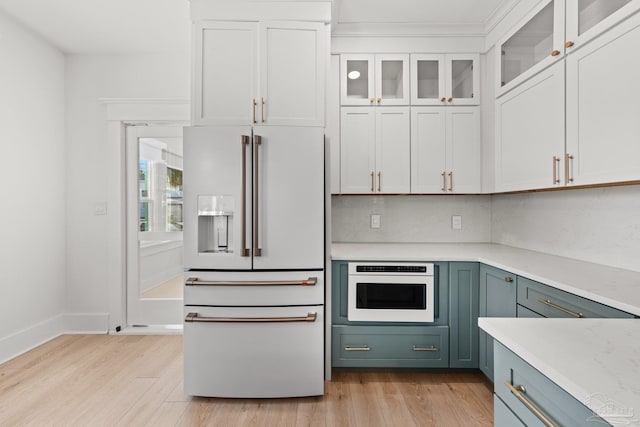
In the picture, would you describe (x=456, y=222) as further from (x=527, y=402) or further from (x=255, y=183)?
(x=527, y=402)

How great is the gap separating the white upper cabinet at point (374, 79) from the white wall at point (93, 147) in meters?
1.55

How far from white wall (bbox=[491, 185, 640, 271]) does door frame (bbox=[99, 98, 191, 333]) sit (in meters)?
3.05

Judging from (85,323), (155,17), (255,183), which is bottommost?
(85,323)

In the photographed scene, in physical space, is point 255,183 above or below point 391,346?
above

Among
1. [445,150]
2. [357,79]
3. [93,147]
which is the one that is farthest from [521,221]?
[93,147]

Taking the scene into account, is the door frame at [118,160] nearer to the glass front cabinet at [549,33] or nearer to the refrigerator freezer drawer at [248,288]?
the refrigerator freezer drawer at [248,288]

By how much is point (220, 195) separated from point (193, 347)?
3.18 ft

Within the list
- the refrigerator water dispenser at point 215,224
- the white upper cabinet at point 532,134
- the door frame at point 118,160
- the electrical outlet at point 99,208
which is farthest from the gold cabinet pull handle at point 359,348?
the electrical outlet at point 99,208


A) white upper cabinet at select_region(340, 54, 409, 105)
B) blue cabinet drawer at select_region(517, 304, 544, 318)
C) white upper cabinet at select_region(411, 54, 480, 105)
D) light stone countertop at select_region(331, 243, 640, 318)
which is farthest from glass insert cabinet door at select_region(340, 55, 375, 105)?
blue cabinet drawer at select_region(517, 304, 544, 318)

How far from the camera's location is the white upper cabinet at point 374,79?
2.95m

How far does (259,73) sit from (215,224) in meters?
1.06

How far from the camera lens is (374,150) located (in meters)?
2.98

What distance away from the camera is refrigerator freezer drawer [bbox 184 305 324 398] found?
2.27 metres

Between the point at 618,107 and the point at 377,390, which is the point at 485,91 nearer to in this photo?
the point at 618,107
